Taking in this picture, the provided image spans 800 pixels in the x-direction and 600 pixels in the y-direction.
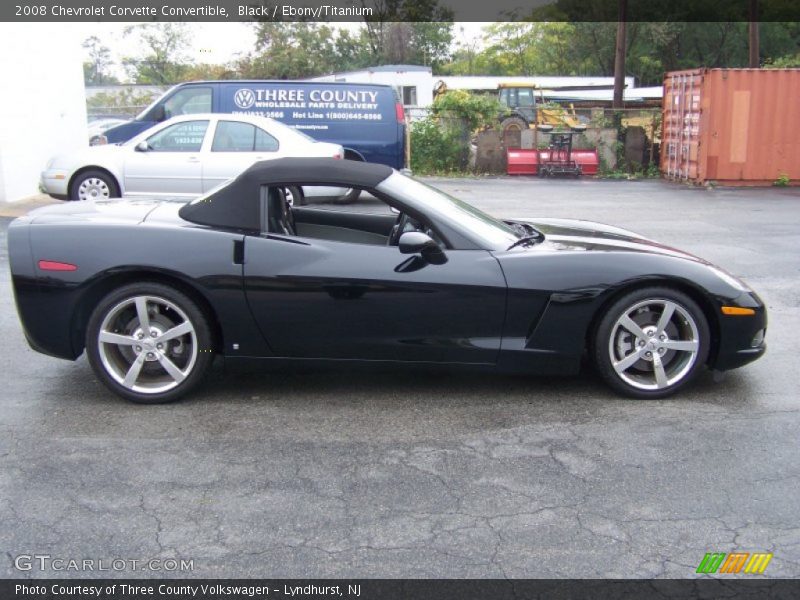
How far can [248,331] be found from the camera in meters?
4.54

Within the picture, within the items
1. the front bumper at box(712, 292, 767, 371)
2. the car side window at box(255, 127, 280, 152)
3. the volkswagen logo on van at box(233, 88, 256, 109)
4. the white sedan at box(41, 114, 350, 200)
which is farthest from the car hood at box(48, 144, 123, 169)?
the front bumper at box(712, 292, 767, 371)

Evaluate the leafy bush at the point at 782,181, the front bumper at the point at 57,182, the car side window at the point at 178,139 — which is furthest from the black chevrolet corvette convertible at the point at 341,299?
the leafy bush at the point at 782,181

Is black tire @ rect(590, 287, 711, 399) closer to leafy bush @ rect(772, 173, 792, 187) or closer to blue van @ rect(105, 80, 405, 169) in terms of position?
blue van @ rect(105, 80, 405, 169)

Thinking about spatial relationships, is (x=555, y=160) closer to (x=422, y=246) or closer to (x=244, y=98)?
(x=244, y=98)

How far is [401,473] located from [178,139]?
8.97m

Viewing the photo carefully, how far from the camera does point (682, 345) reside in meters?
4.63

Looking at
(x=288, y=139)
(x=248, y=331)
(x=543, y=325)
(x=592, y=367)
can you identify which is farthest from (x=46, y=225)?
(x=288, y=139)

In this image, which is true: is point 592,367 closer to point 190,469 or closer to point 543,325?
point 543,325

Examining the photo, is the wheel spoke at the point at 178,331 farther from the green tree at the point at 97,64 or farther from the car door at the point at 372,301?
the green tree at the point at 97,64

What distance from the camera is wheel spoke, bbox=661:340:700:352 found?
15.2ft

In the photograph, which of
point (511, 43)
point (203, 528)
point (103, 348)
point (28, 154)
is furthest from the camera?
point (511, 43)

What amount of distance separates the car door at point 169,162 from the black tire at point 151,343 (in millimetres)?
7164
